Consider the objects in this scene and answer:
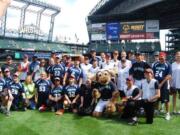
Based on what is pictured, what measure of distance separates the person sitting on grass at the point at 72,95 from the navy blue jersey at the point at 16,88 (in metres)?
1.42

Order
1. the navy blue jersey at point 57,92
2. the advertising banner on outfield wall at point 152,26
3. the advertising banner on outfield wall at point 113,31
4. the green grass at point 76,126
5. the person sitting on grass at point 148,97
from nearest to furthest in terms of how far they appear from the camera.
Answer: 1. the green grass at point 76,126
2. the person sitting on grass at point 148,97
3. the navy blue jersey at point 57,92
4. the advertising banner on outfield wall at point 152,26
5. the advertising banner on outfield wall at point 113,31

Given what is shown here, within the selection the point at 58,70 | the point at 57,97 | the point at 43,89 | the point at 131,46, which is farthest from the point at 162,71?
the point at 131,46

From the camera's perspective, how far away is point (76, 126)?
737cm

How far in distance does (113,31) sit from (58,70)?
35.8 metres

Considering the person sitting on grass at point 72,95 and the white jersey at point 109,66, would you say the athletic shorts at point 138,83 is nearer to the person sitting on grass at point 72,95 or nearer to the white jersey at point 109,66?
the white jersey at point 109,66

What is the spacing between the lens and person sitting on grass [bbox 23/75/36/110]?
10024mm

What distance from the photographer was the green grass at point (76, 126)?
682cm

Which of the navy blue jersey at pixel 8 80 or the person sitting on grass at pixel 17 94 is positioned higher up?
the navy blue jersey at pixel 8 80

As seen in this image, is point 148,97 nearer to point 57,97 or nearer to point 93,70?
point 93,70

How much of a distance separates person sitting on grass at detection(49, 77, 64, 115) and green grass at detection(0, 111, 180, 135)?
84 centimetres

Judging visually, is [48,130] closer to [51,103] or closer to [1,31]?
[51,103]

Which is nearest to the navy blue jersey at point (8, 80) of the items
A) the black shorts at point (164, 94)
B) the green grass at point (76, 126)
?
the green grass at point (76, 126)

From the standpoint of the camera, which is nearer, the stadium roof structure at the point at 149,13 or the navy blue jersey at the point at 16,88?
the navy blue jersey at the point at 16,88

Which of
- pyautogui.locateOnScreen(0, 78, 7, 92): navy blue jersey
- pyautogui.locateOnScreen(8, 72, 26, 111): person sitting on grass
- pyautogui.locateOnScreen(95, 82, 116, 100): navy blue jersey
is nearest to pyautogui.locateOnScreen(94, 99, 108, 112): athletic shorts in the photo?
pyautogui.locateOnScreen(95, 82, 116, 100): navy blue jersey
